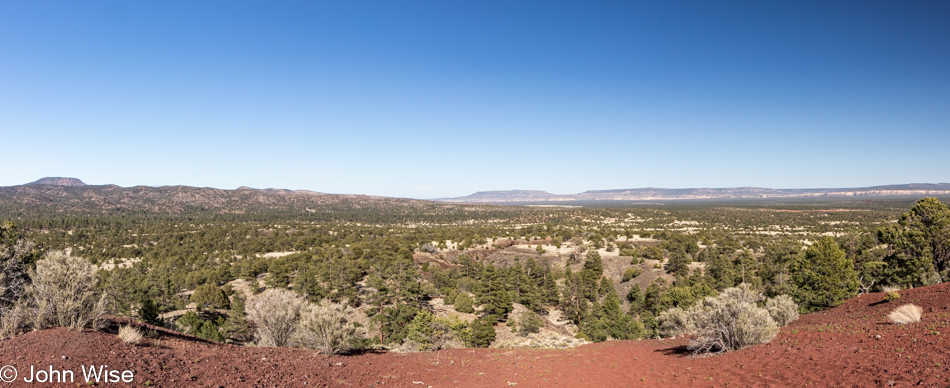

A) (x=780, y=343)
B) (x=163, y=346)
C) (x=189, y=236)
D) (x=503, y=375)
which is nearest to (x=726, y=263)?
(x=780, y=343)

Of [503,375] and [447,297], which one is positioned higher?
[503,375]

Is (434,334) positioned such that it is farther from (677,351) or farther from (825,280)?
(825,280)

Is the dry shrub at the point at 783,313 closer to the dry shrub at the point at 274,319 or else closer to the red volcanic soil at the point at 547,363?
the red volcanic soil at the point at 547,363

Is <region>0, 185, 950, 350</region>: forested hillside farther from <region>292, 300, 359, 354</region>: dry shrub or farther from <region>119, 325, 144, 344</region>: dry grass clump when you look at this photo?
<region>119, 325, 144, 344</region>: dry grass clump

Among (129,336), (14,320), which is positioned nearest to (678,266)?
(129,336)

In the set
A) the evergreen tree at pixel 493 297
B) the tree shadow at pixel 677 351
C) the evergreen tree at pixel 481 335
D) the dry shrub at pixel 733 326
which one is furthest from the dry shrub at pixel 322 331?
the evergreen tree at pixel 493 297

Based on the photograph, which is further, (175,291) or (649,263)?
(649,263)

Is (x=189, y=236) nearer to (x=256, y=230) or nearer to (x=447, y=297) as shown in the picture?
(x=256, y=230)
